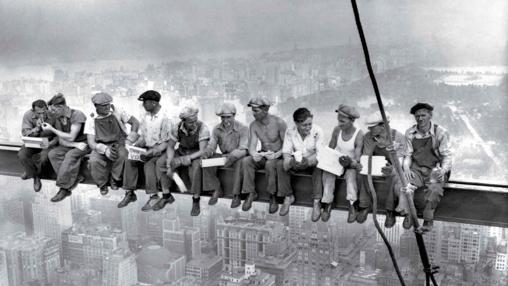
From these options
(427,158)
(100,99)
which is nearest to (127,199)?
(100,99)

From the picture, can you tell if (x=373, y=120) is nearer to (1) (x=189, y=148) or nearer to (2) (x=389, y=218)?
(2) (x=389, y=218)

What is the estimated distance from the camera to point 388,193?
5.40 m

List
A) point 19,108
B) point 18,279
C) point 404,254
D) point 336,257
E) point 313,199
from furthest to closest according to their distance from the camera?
point 18,279 → point 19,108 → point 336,257 → point 404,254 → point 313,199

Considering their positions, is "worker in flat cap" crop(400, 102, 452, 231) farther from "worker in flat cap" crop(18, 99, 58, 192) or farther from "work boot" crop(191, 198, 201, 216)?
"worker in flat cap" crop(18, 99, 58, 192)

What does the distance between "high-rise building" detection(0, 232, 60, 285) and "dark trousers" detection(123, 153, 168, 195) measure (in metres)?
9.34

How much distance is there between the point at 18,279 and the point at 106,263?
10.4 ft

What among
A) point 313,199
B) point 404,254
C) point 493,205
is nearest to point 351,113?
point 313,199

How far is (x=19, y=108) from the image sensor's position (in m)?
12.4

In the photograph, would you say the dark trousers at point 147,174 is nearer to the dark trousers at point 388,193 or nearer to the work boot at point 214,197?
the work boot at point 214,197

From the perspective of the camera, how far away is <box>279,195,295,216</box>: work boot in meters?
5.75

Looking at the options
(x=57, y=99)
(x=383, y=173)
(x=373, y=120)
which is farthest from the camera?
(x=57, y=99)

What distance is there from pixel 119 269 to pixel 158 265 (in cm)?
108

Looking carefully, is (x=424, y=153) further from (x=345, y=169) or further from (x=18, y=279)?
(x=18, y=279)

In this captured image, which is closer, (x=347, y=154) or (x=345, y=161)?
(x=345, y=161)
